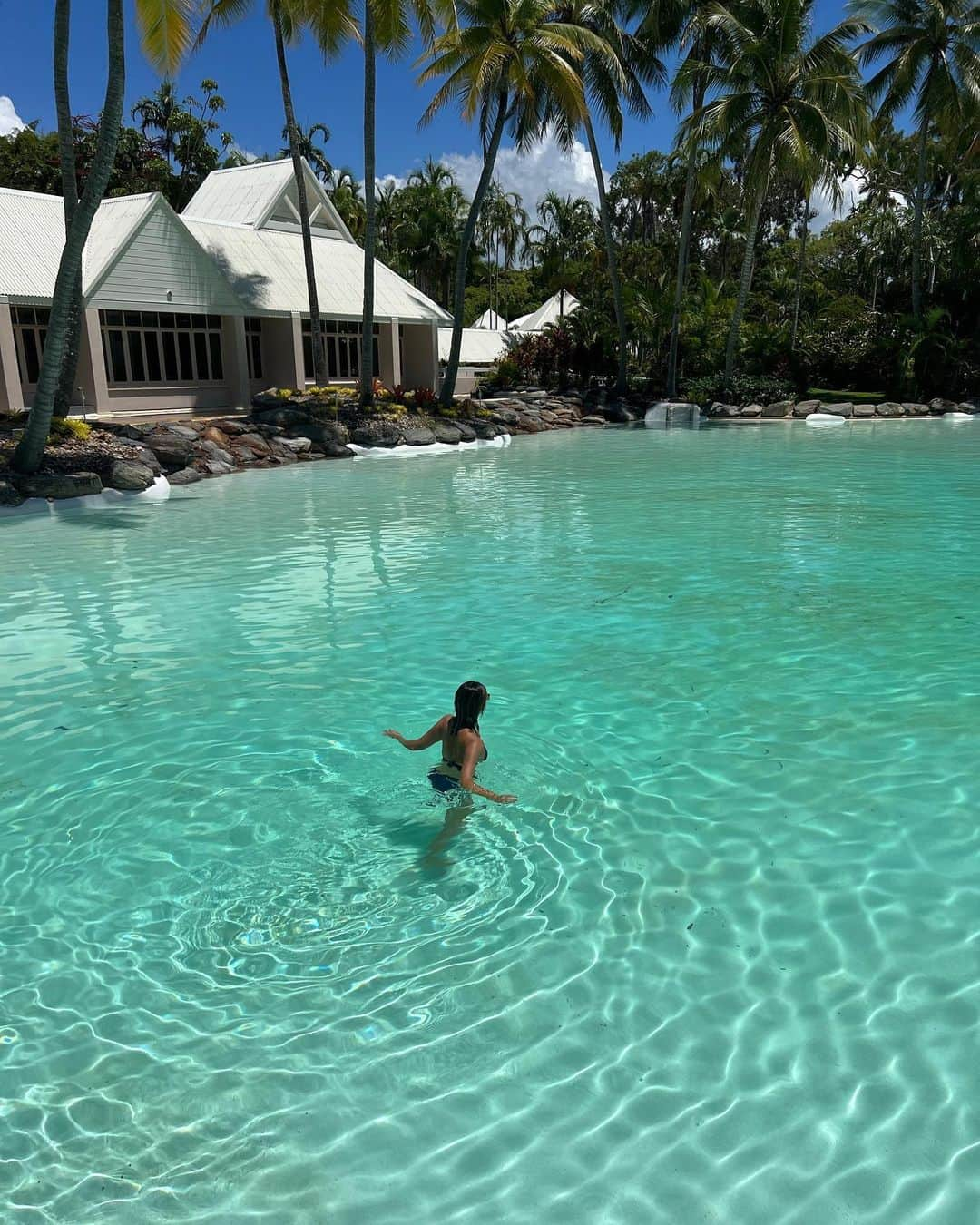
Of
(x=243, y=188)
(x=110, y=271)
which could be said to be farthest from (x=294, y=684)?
(x=243, y=188)

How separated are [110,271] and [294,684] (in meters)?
19.9

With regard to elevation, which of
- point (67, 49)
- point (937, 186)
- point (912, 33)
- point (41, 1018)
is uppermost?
point (912, 33)

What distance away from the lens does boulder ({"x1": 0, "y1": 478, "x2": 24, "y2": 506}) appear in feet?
48.9

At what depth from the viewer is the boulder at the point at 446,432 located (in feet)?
82.0

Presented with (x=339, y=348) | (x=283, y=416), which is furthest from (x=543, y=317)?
(x=283, y=416)

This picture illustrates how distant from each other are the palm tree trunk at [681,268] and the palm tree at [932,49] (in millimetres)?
7689

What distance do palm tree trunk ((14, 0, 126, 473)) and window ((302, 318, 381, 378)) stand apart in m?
15.7

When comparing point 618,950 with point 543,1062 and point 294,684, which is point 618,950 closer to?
point 543,1062

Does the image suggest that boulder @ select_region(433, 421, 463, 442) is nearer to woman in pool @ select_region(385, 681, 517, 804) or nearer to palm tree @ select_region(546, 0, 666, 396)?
palm tree @ select_region(546, 0, 666, 396)

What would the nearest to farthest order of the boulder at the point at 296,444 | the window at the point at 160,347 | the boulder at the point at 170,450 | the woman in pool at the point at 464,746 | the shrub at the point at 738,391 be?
1. the woman in pool at the point at 464,746
2. the boulder at the point at 170,450
3. the boulder at the point at 296,444
4. the window at the point at 160,347
5. the shrub at the point at 738,391

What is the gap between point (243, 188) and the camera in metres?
31.7

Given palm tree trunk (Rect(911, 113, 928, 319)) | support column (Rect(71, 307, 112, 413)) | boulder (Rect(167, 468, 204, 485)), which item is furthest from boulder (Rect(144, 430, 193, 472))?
palm tree trunk (Rect(911, 113, 928, 319))

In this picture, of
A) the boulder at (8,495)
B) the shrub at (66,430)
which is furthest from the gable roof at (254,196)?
the boulder at (8,495)

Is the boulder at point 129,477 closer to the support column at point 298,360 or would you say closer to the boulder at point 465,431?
the boulder at point 465,431
